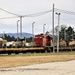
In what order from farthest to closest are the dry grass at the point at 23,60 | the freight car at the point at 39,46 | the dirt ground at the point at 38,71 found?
the freight car at the point at 39,46, the dry grass at the point at 23,60, the dirt ground at the point at 38,71

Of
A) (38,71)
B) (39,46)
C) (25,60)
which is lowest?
(38,71)

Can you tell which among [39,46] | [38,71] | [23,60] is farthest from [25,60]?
[39,46]

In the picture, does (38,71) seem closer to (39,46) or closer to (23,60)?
(23,60)

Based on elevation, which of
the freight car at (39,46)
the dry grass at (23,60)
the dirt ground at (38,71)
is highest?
the freight car at (39,46)

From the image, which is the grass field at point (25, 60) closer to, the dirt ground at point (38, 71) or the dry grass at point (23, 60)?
the dry grass at point (23, 60)

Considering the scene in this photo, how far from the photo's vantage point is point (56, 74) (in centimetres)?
1853

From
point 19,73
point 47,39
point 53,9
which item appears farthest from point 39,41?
point 19,73

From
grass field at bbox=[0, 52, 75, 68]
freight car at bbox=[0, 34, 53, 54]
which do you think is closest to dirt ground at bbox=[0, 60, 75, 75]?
grass field at bbox=[0, 52, 75, 68]

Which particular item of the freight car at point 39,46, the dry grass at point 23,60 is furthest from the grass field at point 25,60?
the freight car at point 39,46

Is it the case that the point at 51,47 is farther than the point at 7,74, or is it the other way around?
the point at 51,47

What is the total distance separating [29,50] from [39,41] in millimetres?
9642

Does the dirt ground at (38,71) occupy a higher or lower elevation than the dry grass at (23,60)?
lower

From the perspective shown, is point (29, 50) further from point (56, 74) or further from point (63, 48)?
point (56, 74)

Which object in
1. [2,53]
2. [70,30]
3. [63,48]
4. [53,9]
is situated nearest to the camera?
[2,53]
